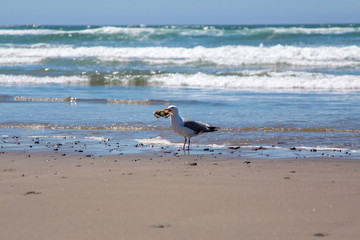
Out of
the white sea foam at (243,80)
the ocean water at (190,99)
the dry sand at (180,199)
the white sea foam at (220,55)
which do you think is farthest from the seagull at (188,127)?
the white sea foam at (220,55)

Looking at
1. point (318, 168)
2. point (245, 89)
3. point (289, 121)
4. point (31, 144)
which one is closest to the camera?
point (318, 168)

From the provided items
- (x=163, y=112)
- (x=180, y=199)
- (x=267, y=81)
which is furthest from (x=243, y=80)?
(x=180, y=199)

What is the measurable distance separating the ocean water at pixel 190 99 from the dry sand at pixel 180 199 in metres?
1.17

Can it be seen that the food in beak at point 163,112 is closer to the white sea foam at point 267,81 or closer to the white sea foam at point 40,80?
the white sea foam at point 267,81

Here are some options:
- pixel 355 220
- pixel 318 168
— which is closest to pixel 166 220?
pixel 355 220

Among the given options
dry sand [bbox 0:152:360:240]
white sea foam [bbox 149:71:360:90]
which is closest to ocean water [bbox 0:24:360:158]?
white sea foam [bbox 149:71:360:90]

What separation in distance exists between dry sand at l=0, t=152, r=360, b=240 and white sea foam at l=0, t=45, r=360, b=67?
48.0 ft

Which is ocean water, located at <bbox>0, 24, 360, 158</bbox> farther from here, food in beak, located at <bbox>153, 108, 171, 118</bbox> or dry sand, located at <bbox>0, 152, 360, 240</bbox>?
dry sand, located at <bbox>0, 152, 360, 240</bbox>

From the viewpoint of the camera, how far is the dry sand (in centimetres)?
351

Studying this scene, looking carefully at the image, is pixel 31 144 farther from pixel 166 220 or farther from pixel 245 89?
pixel 245 89

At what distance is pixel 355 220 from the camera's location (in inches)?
145

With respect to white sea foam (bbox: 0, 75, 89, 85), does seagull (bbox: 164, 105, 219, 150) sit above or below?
above

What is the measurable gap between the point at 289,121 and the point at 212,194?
4796 millimetres

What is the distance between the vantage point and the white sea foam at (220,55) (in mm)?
20641
